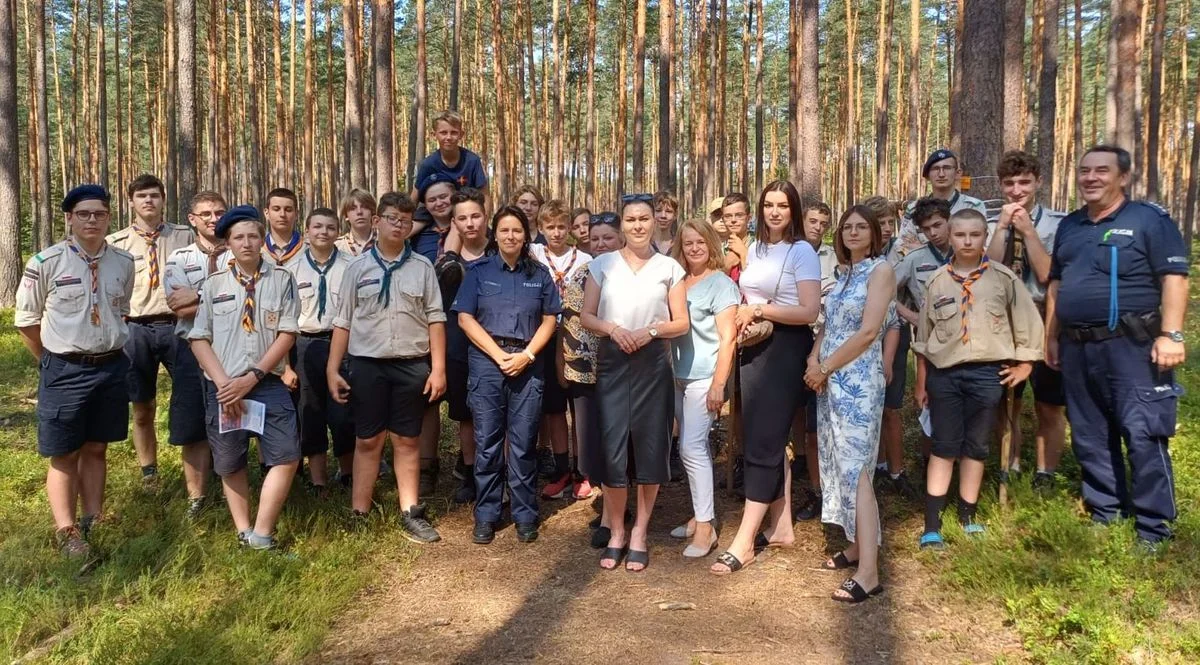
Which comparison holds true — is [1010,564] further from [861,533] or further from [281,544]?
[281,544]

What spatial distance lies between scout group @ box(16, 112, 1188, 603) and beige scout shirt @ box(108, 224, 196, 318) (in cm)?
3

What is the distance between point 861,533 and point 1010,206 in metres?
2.41

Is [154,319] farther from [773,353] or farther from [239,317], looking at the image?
[773,353]

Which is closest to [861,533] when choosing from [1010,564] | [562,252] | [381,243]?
[1010,564]

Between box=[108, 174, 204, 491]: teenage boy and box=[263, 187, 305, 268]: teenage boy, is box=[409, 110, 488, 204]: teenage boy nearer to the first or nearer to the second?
box=[263, 187, 305, 268]: teenage boy

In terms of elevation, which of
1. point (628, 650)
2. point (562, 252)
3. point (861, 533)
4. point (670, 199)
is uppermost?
point (670, 199)

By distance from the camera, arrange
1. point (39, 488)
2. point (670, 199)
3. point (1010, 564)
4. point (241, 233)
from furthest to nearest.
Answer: point (670, 199) < point (39, 488) < point (241, 233) < point (1010, 564)

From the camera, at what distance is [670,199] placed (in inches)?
247

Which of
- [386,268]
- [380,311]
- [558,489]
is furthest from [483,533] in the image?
[386,268]

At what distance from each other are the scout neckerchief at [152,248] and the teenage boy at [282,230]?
31.9 inches

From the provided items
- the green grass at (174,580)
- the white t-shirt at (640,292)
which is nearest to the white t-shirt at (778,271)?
the white t-shirt at (640,292)

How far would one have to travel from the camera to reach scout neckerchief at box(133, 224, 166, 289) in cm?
547

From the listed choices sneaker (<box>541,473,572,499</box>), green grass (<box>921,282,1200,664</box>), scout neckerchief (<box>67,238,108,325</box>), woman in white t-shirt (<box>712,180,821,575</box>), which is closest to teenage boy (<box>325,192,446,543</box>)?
sneaker (<box>541,473,572,499</box>)

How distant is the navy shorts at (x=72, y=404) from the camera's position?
439cm
